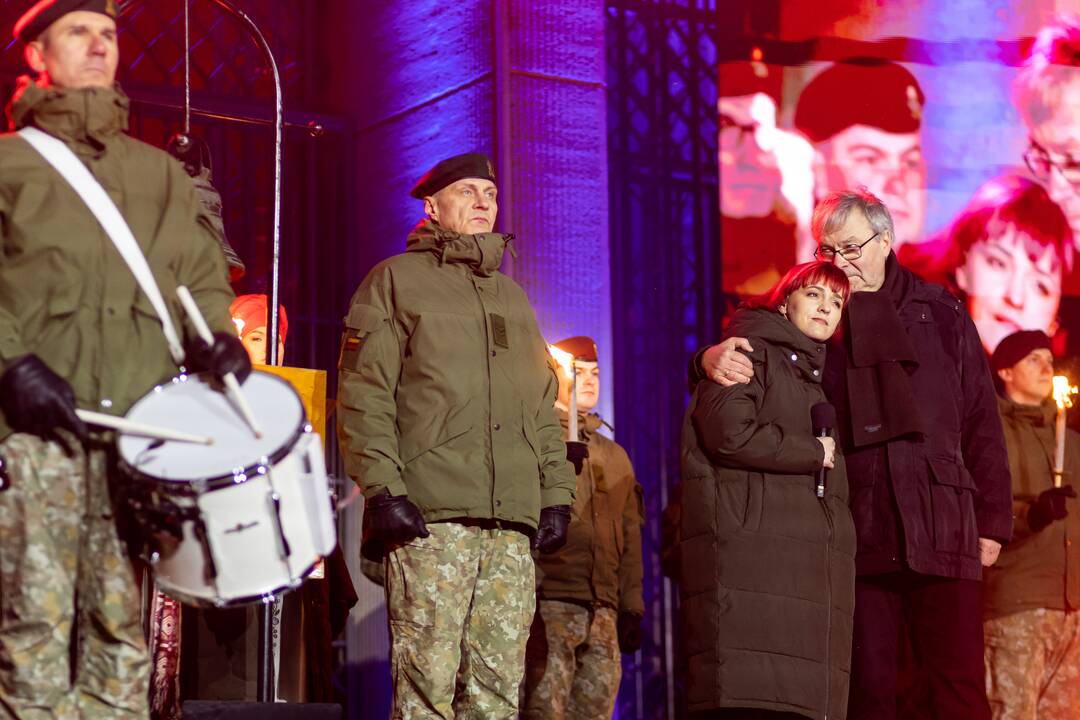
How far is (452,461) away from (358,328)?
0.53 metres

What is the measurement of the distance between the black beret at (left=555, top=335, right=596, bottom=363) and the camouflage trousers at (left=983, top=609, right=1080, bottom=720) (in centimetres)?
208

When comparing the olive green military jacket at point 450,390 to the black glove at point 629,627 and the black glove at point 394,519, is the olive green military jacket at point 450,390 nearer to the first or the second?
the black glove at point 394,519

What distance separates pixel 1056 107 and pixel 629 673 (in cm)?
409

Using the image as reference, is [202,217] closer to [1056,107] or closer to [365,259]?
[365,259]

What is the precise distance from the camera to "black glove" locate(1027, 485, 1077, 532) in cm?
753

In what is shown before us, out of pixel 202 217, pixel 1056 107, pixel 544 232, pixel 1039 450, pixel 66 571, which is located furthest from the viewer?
pixel 1056 107

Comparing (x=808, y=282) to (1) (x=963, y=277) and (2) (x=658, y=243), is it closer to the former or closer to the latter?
(2) (x=658, y=243)

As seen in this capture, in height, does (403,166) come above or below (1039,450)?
above

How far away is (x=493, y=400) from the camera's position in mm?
5578

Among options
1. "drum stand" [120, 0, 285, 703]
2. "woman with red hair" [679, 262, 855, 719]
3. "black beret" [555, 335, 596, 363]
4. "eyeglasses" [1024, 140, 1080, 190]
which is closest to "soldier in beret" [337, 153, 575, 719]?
"woman with red hair" [679, 262, 855, 719]

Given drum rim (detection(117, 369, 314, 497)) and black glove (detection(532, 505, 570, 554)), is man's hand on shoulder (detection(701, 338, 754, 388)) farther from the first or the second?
drum rim (detection(117, 369, 314, 497))

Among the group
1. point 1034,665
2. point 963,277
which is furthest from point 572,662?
point 963,277

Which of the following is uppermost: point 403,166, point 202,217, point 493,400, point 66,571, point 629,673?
point 403,166

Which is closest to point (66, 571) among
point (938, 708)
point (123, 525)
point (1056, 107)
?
point (123, 525)
